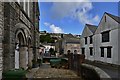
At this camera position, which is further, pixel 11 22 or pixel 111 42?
pixel 111 42

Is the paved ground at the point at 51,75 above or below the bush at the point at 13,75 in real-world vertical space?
below

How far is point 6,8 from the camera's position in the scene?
937cm

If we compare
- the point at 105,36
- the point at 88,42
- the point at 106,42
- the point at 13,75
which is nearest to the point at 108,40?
the point at 106,42

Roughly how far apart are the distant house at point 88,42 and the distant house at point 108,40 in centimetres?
303

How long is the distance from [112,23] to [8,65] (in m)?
22.9

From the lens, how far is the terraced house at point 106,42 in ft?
90.7

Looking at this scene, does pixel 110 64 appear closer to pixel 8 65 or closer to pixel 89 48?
pixel 89 48

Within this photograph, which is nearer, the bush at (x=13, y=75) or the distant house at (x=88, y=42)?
the bush at (x=13, y=75)

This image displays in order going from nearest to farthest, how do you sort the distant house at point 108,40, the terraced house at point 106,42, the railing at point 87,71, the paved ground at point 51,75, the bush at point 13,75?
the railing at point 87,71 < the bush at point 13,75 < the paved ground at point 51,75 < the distant house at point 108,40 < the terraced house at point 106,42

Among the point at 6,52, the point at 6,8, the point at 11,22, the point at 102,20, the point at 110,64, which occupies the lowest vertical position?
the point at 110,64

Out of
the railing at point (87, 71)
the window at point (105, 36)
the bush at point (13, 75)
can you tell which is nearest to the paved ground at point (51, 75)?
the railing at point (87, 71)

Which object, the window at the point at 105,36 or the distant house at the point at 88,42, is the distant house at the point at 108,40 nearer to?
the window at the point at 105,36

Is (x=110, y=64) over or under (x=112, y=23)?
under

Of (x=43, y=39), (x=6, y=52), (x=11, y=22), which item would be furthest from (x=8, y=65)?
(x=43, y=39)
